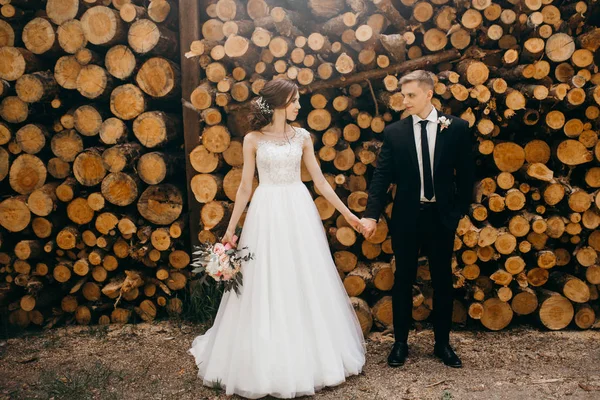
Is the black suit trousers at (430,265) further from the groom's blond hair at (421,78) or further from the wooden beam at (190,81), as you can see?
the wooden beam at (190,81)

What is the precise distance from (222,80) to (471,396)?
3028 millimetres

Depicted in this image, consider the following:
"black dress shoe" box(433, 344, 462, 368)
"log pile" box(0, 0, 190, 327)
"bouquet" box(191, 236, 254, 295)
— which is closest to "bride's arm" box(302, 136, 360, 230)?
"bouquet" box(191, 236, 254, 295)

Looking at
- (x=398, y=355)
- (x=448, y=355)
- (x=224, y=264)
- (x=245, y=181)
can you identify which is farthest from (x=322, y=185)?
(x=448, y=355)

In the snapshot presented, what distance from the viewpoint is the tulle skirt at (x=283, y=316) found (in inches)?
122

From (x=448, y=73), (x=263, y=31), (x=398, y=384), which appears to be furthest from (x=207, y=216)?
(x=448, y=73)

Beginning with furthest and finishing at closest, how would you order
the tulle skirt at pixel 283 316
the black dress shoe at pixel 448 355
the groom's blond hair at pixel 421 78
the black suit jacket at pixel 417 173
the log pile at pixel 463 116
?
the log pile at pixel 463 116 → the black dress shoe at pixel 448 355 → the black suit jacket at pixel 417 173 → the groom's blond hair at pixel 421 78 → the tulle skirt at pixel 283 316

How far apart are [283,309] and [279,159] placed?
3.43 ft

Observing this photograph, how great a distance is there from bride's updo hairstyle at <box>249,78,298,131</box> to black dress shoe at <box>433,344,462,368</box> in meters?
2.15

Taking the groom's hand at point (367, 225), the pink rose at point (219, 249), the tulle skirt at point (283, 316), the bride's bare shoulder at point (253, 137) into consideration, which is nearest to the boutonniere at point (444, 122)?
the groom's hand at point (367, 225)

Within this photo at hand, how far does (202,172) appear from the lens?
404 cm

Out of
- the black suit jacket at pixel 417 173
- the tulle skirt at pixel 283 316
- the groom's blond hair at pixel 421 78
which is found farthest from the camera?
the black suit jacket at pixel 417 173

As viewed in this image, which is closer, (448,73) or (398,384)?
(398,384)

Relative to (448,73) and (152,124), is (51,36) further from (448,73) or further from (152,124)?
(448,73)

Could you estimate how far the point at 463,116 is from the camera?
12.3 ft
